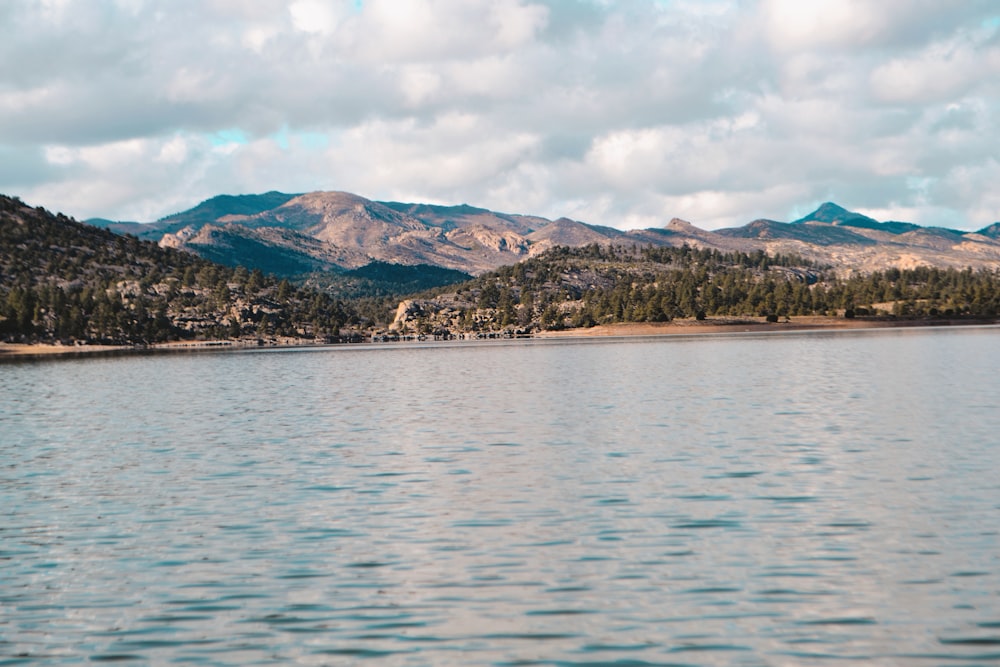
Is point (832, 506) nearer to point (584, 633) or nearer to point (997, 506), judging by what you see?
point (997, 506)

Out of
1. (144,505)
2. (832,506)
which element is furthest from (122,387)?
(832,506)

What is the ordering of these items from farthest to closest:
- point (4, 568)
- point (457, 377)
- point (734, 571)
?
point (457, 377) < point (4, 568) < point (734, 571)

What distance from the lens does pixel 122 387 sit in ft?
391

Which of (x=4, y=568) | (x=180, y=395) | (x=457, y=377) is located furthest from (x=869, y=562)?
(x=457, y=377)

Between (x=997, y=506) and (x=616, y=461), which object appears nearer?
(x=997, y=506)

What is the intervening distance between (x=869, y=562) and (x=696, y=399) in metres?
53.9

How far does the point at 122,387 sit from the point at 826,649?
111 meters

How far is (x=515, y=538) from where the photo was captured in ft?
106

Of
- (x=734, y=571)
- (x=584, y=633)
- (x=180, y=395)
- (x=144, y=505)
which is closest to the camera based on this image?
(x=584, y=633)

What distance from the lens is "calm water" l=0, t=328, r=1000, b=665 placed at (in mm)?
22469

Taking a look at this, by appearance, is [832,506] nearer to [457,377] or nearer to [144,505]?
[144,505]

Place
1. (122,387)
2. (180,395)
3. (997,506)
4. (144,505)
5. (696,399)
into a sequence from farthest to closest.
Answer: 1. (122,387)
2. (180,395)
3. (696,399)
4. (144,505)
5. (997,506)

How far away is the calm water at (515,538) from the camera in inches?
885

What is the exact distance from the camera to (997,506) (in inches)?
1368
